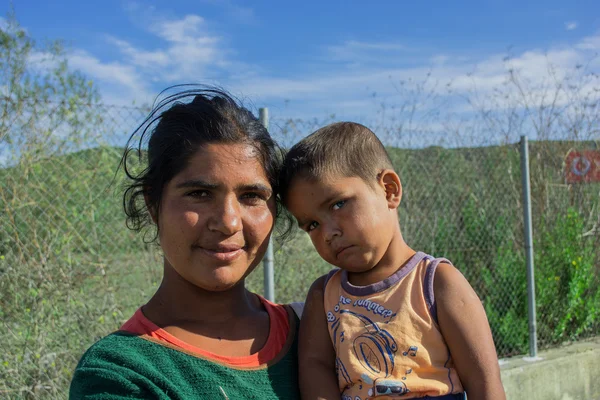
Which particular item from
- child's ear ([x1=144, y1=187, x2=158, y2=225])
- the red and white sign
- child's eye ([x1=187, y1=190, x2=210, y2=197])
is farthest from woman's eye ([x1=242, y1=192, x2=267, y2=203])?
the red and white sign

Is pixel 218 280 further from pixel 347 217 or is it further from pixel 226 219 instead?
pixel 347 217

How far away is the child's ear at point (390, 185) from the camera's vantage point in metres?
1.91

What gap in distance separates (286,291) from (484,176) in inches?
114

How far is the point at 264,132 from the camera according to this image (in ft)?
5.75

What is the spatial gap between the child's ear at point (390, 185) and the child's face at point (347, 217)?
0.20 feet

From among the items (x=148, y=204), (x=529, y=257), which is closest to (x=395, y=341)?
(x=148, y=204)

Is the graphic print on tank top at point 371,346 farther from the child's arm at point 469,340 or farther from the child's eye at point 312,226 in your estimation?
the child's eye at point 312,226

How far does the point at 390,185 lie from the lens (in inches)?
76.0

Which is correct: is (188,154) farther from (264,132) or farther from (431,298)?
(431,298)

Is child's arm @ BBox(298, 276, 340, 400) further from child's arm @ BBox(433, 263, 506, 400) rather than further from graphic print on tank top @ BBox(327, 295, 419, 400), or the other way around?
child's arm @ BBox(433, 263, 506, 400)

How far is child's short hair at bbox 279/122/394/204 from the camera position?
72.4 inches

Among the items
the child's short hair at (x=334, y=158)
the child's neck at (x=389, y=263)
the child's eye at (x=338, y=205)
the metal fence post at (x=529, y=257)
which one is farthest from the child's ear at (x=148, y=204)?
the metal fence post at (x=529, y=257)

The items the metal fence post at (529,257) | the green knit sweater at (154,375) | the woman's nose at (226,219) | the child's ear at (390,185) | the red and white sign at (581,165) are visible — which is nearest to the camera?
the green knit sweater at (154,375)

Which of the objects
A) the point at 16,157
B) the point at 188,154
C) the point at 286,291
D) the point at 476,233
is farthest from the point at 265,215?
the point at 476,233
